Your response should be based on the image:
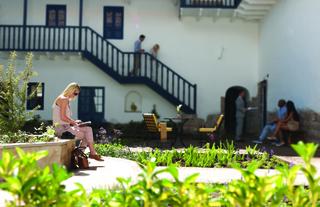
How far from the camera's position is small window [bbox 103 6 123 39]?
726 inches

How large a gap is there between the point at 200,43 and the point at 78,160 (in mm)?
12389

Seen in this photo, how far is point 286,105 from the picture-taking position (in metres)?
13.3

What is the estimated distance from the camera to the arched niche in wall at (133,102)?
18.2 meters

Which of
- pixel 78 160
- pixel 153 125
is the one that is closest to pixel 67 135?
pixel 78 160

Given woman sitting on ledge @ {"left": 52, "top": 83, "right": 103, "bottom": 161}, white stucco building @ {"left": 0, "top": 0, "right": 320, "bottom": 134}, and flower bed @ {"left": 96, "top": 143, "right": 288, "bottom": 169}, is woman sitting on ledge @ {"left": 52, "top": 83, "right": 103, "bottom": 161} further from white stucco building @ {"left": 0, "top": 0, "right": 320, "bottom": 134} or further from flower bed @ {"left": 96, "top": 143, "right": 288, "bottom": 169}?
white stucco building @ {"left": 0, "top": 0, "right": 320, "bottom": 134}

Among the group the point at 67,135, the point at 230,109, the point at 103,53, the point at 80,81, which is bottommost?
the point at 67,135

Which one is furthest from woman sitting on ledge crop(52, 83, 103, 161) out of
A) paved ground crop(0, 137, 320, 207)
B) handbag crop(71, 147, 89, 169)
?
handbag crop(71, 147, 89, 169)

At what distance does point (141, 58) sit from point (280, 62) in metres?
5.50

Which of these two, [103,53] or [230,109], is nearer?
[103,53]

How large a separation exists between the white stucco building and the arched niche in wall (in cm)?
4

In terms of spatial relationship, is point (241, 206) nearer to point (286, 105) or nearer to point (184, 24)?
point (286, 105)

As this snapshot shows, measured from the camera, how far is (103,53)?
17.9m

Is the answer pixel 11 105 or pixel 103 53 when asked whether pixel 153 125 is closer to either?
pixel 11 105

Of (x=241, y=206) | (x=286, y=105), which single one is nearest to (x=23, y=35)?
(x=286, y=105)
